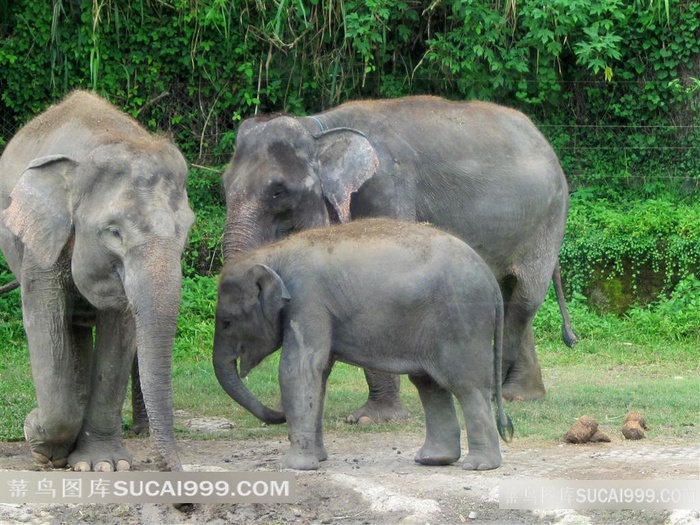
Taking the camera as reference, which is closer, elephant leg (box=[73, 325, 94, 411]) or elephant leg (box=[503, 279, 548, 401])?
elephant leg (box=[73, 325, 94, 411])

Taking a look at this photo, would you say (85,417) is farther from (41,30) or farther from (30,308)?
(41,30)

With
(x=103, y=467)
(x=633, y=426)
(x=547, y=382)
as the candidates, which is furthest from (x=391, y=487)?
(x=547, y=382)

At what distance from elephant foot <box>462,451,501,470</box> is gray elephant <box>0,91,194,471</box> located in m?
1.41

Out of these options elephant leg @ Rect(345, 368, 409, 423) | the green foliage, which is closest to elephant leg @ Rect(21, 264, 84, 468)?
elephant leg @ Rect(345, 368, 409, 423)

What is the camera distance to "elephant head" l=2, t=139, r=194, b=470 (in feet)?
16.3

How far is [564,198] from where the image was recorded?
846 centimetres

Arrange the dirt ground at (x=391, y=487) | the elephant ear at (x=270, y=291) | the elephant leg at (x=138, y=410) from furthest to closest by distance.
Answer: the elephant leg at (x=138, y=410) < the elephant ear at (x=270, y=291) < the dirt ground at (x=391, y=487)

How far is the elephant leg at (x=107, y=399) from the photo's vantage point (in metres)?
5.76

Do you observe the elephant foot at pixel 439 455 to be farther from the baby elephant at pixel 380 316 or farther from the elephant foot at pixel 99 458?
the elephant foot at pixel 99 458

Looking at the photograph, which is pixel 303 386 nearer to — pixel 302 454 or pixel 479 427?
pixel 302 454

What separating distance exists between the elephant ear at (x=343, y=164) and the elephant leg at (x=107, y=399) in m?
1.65

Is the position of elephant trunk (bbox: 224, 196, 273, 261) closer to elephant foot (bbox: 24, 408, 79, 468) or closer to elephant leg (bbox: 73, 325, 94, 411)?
elephant leg (bbox: 73, 325, 94, 411)

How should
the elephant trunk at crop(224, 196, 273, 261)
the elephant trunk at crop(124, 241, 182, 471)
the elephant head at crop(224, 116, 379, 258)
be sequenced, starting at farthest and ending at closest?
the elephant head at crop(224, 116, 379, 258) → the elephant trunk at crop(224, 196, 273, 261) → the elephant trunk at crop(124, 241, 182, 471)

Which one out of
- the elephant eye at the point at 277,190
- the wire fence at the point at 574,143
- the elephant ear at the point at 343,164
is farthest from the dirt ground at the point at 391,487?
the wire fence at the point at 574,143
